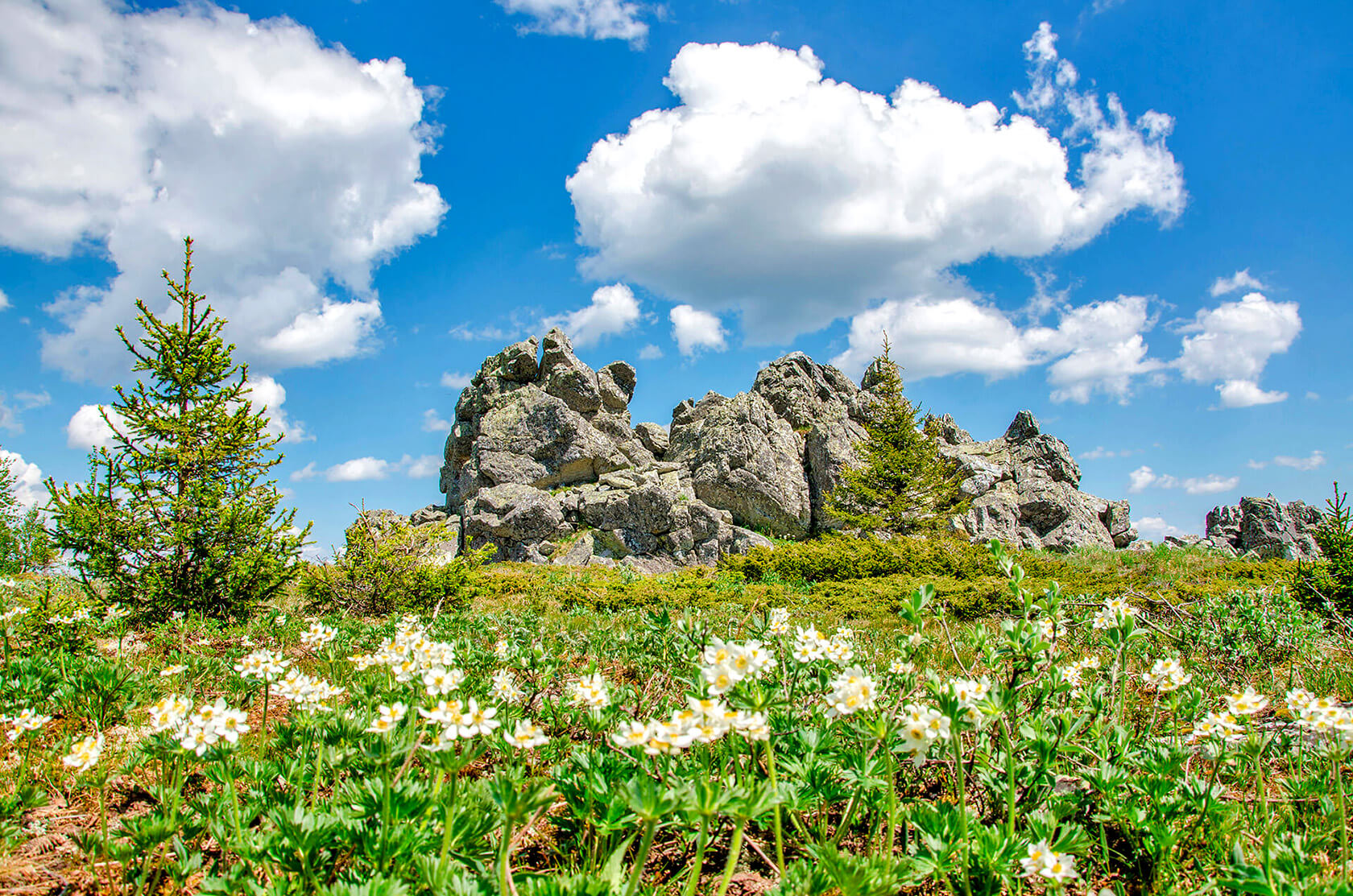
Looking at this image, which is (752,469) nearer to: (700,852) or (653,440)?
(653,440)

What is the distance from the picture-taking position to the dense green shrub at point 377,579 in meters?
9.09

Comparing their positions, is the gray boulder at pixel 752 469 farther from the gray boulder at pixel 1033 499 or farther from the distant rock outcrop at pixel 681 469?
the gray boulder at pixel 1033 499

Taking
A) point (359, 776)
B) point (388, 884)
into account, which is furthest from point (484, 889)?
point (359, 776)

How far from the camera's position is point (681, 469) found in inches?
1352

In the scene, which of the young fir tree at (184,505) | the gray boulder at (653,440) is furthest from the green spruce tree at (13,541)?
the gray boulder at (653,440)

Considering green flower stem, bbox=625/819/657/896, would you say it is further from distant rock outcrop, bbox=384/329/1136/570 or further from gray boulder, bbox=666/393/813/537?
gray boulder, bbox=666/393/813/537

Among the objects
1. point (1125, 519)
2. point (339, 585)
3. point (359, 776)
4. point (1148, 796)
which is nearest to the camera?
point (1148, 796)

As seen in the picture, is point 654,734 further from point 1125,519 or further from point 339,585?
point 1125,519

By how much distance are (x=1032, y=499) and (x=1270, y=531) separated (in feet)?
29.0

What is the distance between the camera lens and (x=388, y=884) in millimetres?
1550

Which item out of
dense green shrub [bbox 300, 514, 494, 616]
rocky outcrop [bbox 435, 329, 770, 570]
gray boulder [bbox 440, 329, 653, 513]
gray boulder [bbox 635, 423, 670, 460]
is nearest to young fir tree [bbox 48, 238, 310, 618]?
dense green shrub [bbox 300, 514, 494, 616]

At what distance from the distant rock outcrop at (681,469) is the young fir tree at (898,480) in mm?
1961

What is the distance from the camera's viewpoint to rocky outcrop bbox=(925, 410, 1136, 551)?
1180 inches

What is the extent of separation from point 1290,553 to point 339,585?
98.0 feet
